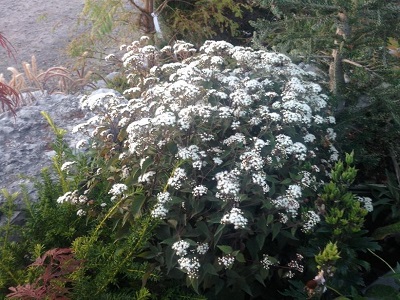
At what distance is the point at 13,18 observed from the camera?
7.88 m

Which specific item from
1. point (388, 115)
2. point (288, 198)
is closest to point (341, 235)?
point (288, 198)

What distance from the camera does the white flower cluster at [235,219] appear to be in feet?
6.14

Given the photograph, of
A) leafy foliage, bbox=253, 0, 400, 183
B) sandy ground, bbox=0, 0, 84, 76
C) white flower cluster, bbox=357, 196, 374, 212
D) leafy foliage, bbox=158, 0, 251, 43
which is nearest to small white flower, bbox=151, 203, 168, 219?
white flower cluster, bbox=357, 196, 374, 212

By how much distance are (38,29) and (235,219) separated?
6551 millimetres

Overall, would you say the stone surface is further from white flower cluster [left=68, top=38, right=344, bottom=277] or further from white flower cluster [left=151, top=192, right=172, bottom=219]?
white flower cluster [left=151, top=192, right=172, bottom=219]

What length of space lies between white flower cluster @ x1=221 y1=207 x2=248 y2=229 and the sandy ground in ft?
15.9

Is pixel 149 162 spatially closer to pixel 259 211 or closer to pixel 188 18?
pixel 259 211

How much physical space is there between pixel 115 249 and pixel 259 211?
657 millimetres

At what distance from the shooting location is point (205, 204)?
2.20 meters

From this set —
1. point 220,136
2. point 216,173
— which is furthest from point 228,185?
point 220,136

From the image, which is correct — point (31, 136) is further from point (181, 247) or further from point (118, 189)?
point (181, 247)

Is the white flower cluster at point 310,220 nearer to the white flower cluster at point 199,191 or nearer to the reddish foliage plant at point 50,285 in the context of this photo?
the white flower cluster at point 199,191

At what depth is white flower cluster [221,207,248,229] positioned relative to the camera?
187 centimetres

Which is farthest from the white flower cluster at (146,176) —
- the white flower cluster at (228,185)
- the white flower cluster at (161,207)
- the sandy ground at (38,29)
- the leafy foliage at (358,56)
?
the sandy ground at (38,29)
